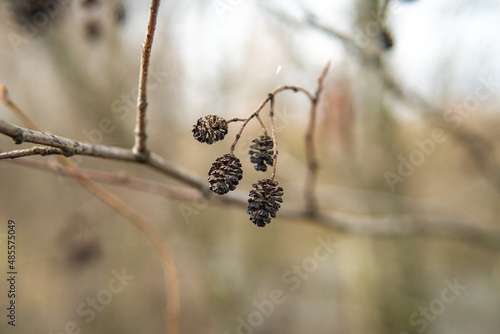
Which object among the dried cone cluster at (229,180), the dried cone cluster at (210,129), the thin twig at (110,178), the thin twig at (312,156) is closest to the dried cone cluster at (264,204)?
the dried cone cluster at (229,180)

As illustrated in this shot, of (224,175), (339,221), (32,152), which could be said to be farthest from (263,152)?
(339,221)

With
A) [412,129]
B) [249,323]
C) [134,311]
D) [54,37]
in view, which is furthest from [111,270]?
[412,129]

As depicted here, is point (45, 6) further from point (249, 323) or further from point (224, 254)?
point (249, 323)

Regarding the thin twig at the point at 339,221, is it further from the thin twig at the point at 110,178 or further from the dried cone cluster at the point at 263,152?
the dried cone cluster at the point at 263,152

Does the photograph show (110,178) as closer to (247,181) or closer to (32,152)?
(32,152)

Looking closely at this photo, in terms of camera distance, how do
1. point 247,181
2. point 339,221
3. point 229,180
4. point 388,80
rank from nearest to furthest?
point 229,180 → point 388,80 → point 339,221 → point 247,181
